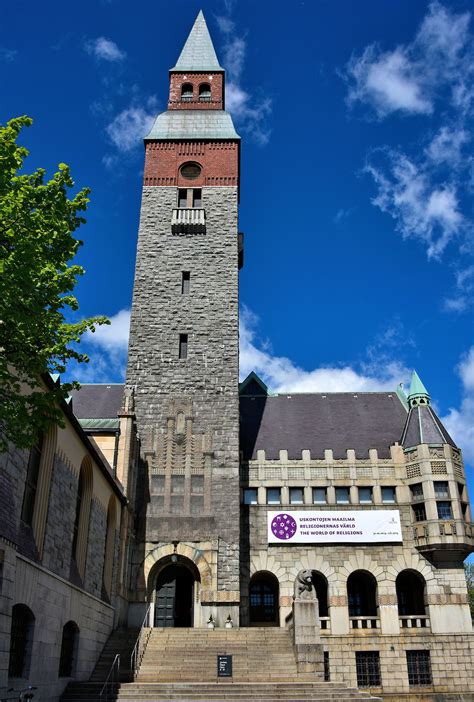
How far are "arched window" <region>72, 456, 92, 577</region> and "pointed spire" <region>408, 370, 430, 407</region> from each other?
1984 centimetres

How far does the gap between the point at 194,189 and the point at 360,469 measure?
17915 mm

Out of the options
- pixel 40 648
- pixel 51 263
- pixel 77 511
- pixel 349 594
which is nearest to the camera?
pixel 51 263

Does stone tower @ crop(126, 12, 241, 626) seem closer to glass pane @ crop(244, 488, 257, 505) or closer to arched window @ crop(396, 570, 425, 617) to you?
glass pane @ crop(244, 488, 257, 505)

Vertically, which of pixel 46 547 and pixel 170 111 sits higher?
pixel 170 111

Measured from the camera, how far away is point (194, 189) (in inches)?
1441

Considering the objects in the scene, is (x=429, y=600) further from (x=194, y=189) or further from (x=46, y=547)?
(x=194, y=189)

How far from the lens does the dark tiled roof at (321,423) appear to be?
34.1 meters

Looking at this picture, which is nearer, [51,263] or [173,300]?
[51,263]

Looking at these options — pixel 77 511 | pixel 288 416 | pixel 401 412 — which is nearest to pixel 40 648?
pixel 77 511

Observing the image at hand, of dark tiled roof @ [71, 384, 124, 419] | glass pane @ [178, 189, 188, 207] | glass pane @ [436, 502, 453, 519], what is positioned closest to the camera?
glass pane @ [436, 502, 453, 519]

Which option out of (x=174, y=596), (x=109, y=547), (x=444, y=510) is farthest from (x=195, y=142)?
(x=174, y=596)

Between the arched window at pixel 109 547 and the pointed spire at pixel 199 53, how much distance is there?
95.3 feet

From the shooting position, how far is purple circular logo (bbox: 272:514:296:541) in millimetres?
31281

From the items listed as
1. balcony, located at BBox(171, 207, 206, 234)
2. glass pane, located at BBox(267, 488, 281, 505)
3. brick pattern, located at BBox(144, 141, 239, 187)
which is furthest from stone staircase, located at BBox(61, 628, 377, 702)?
brick pattern, located at BBox(144, 141, 239, 187)
